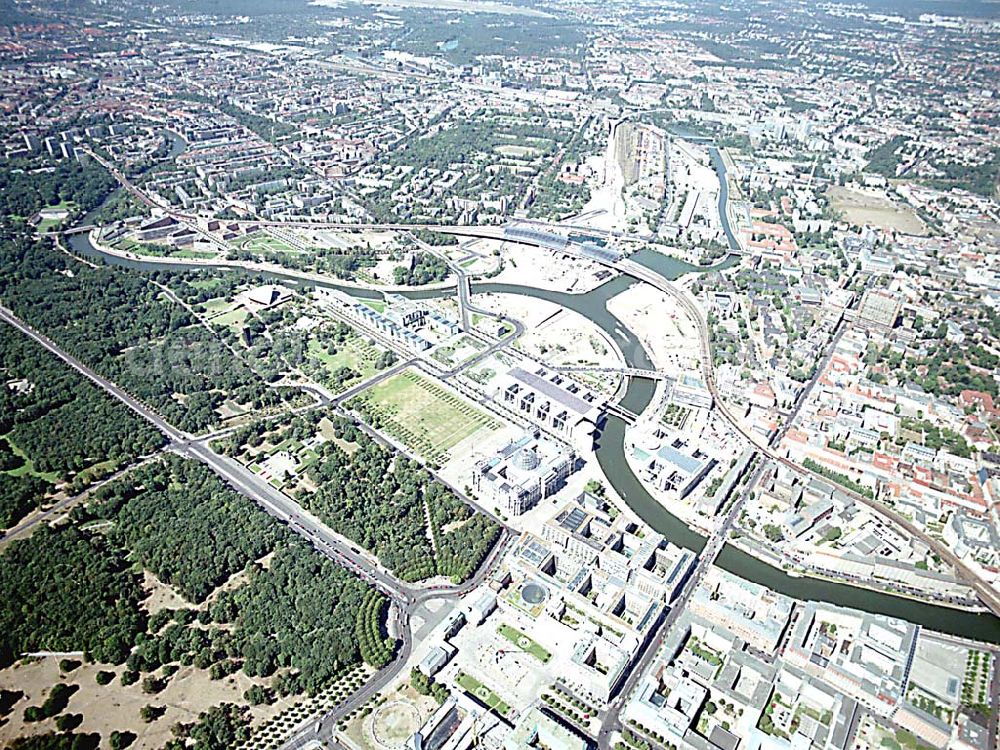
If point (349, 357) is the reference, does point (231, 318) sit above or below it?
below

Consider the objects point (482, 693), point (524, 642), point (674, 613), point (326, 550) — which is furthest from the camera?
point (326, 550)

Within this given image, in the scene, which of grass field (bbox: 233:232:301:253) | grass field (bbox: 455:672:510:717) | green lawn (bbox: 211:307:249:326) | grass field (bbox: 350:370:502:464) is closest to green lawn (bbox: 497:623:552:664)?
grass field (bbox: 455:672:510:717)

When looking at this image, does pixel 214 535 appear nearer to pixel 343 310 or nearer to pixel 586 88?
pixel 343 310

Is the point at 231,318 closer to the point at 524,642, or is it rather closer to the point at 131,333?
the point at 131,333

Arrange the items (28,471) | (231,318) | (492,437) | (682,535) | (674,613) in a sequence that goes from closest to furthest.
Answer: (674,613)
(682,535)
(28,471)
(492,437)
(231,318)

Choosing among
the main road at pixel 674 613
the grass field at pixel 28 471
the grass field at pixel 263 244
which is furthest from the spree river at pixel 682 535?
the grass field at pixel 28 471

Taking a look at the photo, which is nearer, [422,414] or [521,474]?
[521,474]

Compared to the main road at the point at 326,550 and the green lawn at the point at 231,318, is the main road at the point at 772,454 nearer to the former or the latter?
the main road at the point at 326,550

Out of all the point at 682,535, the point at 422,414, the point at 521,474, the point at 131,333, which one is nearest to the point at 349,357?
the point at 422,414

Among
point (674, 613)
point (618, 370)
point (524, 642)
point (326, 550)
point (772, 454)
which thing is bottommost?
point (326, 550)
